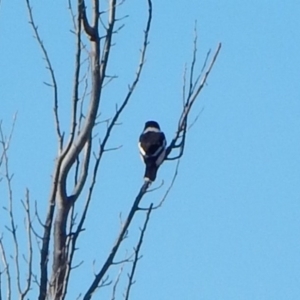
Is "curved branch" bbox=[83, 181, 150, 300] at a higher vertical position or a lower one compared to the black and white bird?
lower

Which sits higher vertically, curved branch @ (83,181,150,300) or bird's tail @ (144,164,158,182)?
bird's tail @ (144,164,158,182)

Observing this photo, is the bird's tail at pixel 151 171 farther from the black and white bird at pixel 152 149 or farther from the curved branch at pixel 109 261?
the curved branch at pixel 109 261

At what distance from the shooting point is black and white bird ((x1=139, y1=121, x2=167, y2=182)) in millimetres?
7824

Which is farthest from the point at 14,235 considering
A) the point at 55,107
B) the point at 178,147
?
the point at 178,147

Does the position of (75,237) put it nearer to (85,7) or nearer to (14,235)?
(14,235)

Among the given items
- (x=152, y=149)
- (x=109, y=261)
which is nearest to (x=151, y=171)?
(x=152, y=149)

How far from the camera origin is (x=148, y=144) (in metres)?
8.60

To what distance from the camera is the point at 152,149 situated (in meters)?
8.36

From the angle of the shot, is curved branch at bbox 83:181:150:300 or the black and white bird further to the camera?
the black and white bird

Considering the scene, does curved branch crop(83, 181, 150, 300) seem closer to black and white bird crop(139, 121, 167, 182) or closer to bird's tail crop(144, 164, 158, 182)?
black and white bird crop(139, 121, 167, 182)

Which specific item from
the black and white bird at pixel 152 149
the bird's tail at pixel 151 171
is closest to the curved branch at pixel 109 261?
the black and white bird at pixel 152 149

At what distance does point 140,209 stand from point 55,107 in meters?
0.71

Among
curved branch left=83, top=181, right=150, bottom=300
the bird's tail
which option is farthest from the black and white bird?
curved branch left=83, top=181, right=150, bottom=300

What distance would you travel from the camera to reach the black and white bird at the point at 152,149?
7.82 metres
